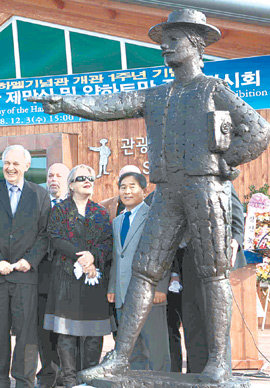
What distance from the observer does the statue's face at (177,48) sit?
12.0 ft

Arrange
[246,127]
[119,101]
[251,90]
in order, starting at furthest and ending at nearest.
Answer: [251,90]
[119,101]
[246,127]

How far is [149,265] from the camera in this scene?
11.9 feet

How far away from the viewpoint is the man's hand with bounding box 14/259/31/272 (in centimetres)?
453

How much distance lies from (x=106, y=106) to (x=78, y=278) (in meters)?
1.42

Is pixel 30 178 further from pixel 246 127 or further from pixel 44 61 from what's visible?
pixel 246 127

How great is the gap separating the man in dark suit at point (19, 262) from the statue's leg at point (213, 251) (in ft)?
5.05

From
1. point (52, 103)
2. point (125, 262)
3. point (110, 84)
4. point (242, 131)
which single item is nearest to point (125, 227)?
point (125, 262)

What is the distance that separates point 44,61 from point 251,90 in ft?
11.7

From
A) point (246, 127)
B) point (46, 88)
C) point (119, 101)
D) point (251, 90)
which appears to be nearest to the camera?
point (246, 127)

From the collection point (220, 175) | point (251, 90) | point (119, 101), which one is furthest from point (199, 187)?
point (251, 90)

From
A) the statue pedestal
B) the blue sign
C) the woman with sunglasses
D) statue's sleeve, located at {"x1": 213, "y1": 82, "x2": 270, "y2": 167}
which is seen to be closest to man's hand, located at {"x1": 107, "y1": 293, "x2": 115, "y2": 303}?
the woman with sunglasses

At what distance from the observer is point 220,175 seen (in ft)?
11.7

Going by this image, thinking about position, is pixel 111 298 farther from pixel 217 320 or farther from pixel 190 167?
pixel 190 167

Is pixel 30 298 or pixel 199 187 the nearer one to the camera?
pixel 199 187
